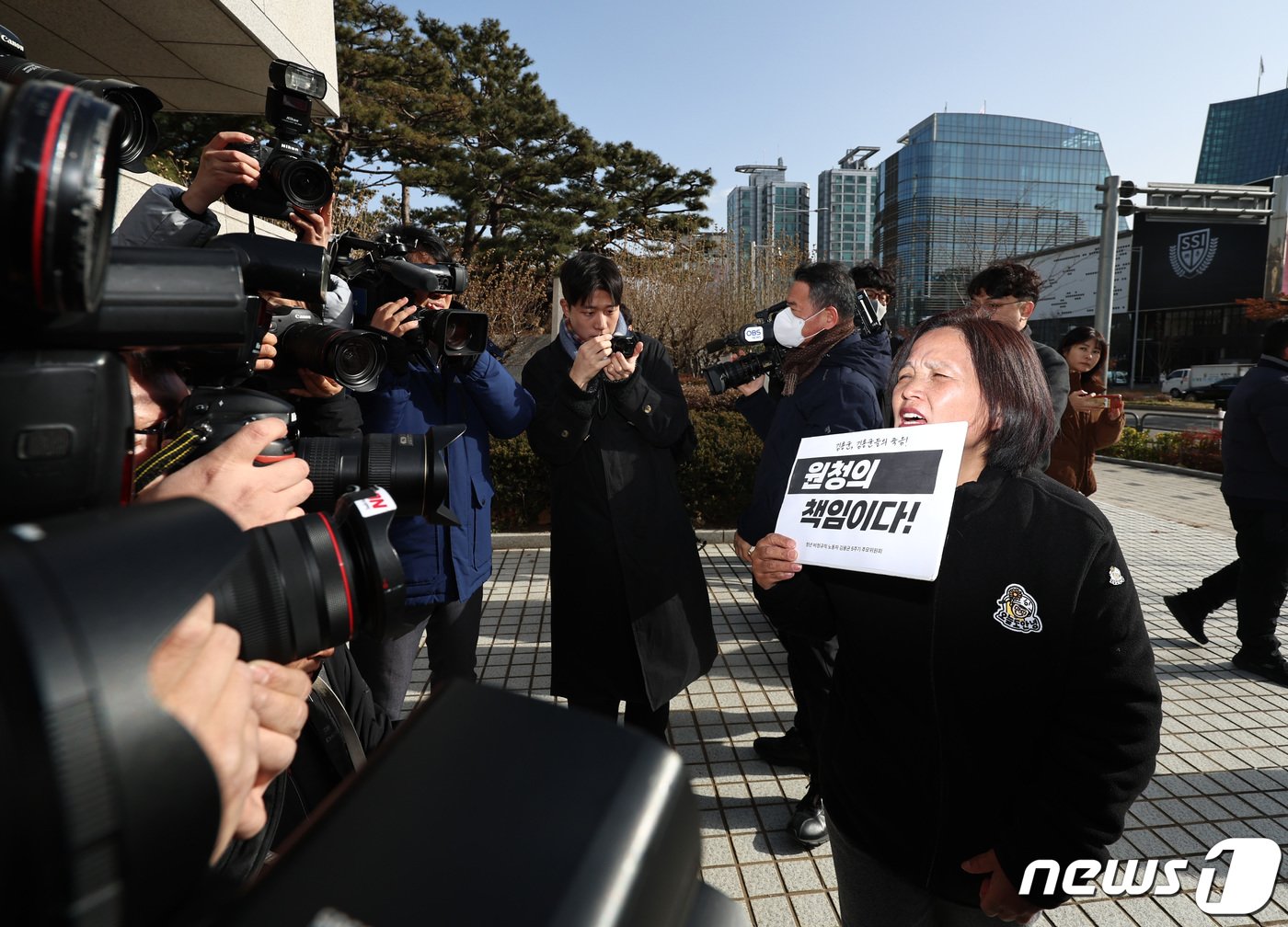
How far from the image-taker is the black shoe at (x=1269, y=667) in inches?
162

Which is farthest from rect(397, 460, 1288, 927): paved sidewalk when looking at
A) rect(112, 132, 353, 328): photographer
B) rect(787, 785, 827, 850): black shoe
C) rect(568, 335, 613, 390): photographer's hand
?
rect(112, 132, 353, 328): photographer

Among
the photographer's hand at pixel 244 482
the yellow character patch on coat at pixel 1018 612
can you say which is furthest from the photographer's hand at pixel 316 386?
the yellow character patch on coat at pixel 1018 612

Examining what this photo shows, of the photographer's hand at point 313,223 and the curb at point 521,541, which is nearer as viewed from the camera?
the photographer's hand at point 313,223

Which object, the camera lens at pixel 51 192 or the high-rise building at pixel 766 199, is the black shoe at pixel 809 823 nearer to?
the camera lens at pixel 51 192

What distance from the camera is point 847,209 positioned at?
253 feet

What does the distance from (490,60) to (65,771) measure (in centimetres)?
2663

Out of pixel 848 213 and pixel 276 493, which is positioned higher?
pixel 848 213

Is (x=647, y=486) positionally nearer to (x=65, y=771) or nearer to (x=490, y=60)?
(x=65, y=771)

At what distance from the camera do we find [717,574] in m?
6.14

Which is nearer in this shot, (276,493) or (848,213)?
(276,493)

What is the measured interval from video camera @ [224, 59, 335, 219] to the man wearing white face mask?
169 centimetres

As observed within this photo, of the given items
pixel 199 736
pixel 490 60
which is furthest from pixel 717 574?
pixel 490 60

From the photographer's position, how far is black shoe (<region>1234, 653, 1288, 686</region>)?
13.5ft

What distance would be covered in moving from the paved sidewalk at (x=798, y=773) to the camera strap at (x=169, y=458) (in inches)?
87.6
